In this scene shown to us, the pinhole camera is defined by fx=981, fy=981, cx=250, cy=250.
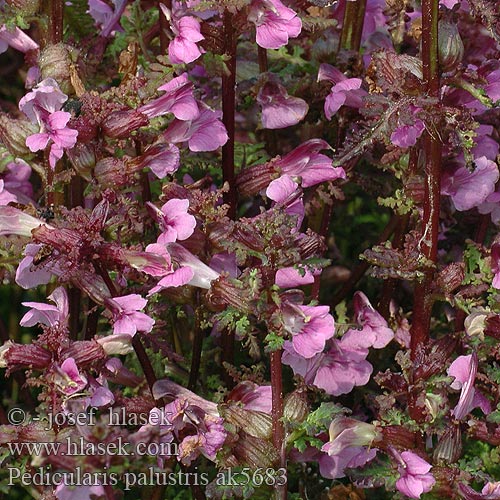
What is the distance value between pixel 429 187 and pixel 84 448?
2.07ft

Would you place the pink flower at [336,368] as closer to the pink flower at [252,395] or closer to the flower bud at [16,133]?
the pink flower at [252,395]

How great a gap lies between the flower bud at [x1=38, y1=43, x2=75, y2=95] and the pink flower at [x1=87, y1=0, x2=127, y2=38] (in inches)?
7.0

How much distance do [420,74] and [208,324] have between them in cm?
48

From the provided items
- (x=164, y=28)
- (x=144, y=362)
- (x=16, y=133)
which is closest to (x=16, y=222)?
(x=16, y=133)

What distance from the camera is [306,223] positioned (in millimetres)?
1817

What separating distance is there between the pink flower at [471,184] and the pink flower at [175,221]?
1.40 ft

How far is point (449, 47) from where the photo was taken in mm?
1368

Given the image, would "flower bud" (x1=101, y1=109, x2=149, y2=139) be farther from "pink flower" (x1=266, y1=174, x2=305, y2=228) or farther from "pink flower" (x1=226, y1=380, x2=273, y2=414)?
"pink flower" (x1=226, y1=380, x2=273, y2=414)

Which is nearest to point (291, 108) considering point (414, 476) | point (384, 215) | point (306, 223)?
point (306, 223)

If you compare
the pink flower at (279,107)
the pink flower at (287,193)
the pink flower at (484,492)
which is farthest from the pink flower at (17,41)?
the pink flower at (484,492)

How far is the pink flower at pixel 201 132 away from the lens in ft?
4.98

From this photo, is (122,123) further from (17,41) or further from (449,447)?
(449,447)

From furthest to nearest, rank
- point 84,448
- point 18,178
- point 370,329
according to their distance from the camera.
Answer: point 18,178 → point 370,329 → point 84,448

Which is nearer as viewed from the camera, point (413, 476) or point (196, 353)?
point (413, 476)
